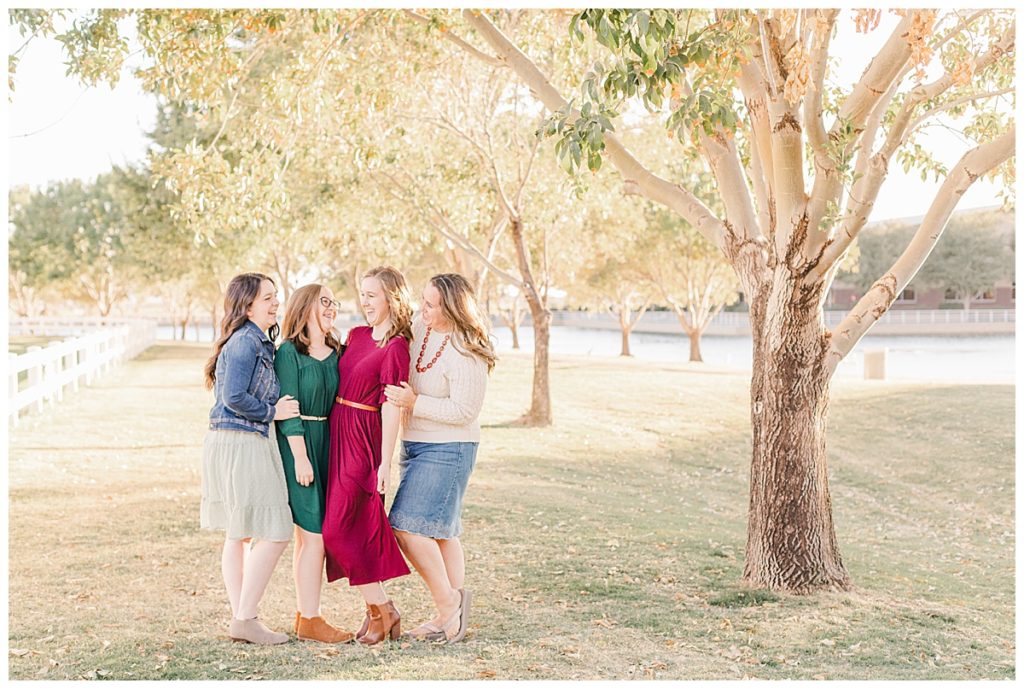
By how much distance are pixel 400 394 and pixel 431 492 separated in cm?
60

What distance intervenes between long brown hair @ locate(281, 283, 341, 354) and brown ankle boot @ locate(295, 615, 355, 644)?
4.84 feet

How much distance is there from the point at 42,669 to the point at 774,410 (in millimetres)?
5014

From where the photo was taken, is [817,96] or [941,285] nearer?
[817,96]

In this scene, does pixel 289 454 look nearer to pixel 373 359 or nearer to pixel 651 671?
pixel 373 359

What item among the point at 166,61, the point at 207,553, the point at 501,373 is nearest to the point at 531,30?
the point at 166,61

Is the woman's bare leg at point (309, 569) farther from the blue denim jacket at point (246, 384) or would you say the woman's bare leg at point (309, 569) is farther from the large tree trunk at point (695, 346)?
the large tree trunk at point (695, 346)

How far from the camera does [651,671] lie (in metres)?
5.50

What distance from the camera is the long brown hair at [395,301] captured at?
5.44 meters

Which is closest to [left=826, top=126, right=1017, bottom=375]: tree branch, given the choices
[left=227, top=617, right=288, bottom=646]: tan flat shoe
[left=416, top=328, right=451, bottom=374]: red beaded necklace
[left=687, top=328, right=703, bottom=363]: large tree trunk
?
[left=416, top=328, right=451, bottom=374]: red beaded necklace

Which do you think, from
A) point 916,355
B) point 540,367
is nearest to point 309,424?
point 540,367

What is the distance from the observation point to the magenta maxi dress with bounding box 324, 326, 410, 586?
5.41m

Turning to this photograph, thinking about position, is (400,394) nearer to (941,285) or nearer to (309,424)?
(309,424)

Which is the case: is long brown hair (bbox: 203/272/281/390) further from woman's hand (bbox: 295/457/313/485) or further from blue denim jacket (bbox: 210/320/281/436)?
woman's hand (bbox: 295/457/313/485)

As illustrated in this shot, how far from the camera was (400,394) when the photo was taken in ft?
17.6
